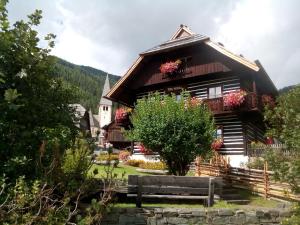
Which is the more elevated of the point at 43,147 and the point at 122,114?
the point at 122,114

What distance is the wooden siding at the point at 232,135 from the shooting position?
23922 mm

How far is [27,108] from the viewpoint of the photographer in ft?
27.5

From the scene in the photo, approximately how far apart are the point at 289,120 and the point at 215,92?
46.0 ft

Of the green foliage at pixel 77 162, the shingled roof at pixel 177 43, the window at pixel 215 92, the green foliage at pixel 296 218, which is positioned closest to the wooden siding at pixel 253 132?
the window at pixel 215 92

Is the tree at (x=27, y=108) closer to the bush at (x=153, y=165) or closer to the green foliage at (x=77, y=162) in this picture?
the green foliage at (x=77, y=162)

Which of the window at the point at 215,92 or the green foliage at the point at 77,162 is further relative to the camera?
the window at the point at 215,92

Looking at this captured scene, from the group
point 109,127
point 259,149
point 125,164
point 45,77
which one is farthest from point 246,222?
point 109,127

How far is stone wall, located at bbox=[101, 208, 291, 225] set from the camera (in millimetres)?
10797

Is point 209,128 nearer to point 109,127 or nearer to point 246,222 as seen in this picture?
point 246,222

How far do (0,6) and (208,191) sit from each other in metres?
8.68

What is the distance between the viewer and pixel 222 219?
1156 centimetres

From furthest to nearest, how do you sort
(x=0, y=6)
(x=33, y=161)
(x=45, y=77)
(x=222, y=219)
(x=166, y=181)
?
(x=166, y=181) < (x=222, y=219) < (x=45, y=77) < (x=33, y=161) < (x=0, y=6)

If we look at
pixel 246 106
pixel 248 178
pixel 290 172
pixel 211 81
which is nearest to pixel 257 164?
pixel 248 178

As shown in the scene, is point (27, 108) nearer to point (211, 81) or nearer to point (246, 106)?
point (246, 106)
